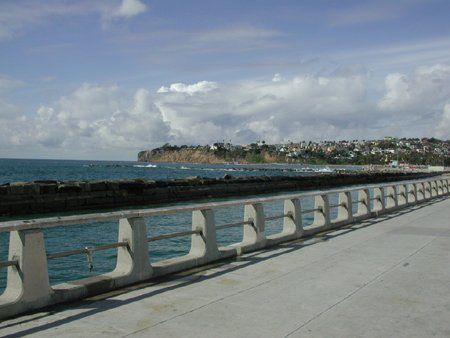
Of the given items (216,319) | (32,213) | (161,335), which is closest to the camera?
(161,335)

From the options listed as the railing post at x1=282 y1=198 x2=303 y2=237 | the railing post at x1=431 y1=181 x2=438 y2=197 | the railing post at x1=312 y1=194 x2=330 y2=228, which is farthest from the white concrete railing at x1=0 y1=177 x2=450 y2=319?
→ the railing post at x1=431 y1=181 x2=438 y2=197

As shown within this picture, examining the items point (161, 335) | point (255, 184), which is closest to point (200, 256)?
point (161, 335)

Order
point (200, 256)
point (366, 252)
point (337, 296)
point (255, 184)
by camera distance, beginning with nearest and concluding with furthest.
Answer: point (337, 296)
point (200, 256)
point (366, 252)
point (255, 184)

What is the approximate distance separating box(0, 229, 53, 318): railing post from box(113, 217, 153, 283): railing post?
4.96 ft

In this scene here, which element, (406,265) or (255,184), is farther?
(255,184)

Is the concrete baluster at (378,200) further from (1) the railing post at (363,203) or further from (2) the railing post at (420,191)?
(2) the railing post at (420,191)

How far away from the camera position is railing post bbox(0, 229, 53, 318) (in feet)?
20.2

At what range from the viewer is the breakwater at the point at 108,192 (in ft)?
124

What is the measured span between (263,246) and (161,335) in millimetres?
6115

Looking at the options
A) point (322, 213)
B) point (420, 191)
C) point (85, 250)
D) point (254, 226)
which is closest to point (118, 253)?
point (85, 250)

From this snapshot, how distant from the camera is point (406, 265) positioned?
9586 mm

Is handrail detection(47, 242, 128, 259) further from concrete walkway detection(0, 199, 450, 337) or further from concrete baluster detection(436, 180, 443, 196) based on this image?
concrete baluster detection(436, 180, 443, 196)

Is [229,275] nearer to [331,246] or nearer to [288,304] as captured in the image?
[288,304]

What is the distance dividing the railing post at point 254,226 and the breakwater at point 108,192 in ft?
93.1
